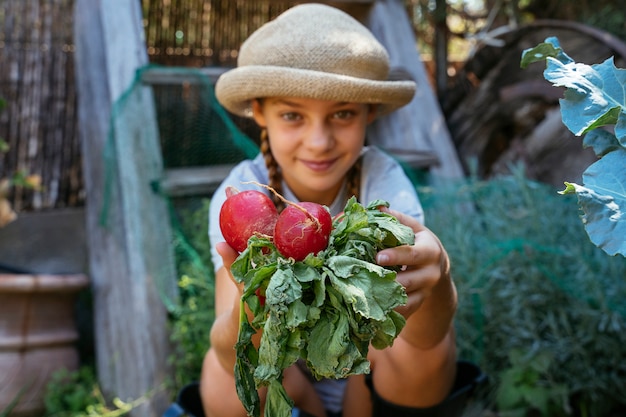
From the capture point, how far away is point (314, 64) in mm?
1870

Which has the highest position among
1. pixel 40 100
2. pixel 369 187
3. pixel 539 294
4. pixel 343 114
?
pixel 343 114

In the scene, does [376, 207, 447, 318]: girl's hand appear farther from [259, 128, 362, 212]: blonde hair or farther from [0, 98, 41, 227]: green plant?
[0, 98, 41, 227]: green plant

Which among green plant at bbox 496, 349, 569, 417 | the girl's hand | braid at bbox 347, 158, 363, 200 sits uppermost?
the girl's hand

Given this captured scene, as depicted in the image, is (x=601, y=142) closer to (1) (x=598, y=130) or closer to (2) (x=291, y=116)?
(1) (x=598, y=130)

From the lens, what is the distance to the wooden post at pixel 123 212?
2.54m

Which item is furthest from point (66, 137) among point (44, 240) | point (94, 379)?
point (94, 379)

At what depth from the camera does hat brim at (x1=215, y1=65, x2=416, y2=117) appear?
5.86 ft

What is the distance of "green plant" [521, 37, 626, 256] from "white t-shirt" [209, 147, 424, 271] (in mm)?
602

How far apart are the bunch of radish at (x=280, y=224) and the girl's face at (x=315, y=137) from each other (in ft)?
1.74

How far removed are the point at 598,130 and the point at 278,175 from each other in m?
0.94

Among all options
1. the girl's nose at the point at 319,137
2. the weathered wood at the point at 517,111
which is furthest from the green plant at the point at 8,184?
the weathered wood at the point at 517,111

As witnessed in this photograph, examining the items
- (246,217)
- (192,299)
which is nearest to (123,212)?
(192,299)

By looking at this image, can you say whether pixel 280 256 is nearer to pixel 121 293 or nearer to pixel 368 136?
pixel 121 293

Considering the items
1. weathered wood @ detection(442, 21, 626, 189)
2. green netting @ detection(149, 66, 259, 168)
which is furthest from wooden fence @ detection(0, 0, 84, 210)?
weathered wood @ detection(442, 21, 626, 189)
